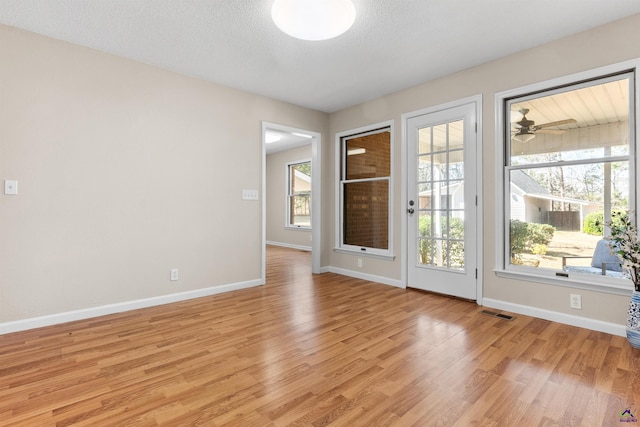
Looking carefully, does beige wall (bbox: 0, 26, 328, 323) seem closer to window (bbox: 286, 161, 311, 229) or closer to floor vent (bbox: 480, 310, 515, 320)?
floor vent (bbox: 480, 310, 515, 320)

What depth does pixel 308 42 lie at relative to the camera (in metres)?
2.86

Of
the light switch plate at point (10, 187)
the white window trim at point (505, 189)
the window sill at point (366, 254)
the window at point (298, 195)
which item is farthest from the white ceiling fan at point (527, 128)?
the window at point (298, 195)

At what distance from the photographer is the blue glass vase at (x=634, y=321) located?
2229 mm

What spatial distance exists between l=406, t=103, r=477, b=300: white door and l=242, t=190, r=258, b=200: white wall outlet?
6.68 ft

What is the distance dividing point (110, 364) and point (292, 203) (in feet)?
21.1

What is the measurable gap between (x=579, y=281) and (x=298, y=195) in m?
6.26

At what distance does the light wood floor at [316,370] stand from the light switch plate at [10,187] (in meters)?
1.19

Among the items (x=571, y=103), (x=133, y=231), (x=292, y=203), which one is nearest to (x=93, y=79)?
(x=133, y=231)

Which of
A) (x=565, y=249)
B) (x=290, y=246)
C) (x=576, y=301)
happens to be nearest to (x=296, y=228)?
(x=290, y=246)

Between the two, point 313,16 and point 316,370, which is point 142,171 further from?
point 316,370

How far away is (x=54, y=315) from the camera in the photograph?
2.78 meters

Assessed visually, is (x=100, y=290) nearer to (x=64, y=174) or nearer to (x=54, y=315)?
(x=54, y=315)

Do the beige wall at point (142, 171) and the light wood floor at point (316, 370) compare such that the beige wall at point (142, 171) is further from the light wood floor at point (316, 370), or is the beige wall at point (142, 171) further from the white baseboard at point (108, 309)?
the light wood floor at point (316, 370)

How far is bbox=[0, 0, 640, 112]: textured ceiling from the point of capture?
2.37 meters
